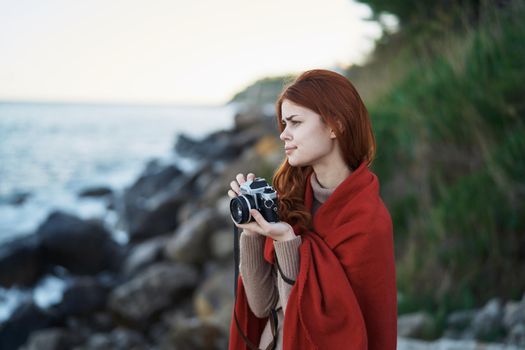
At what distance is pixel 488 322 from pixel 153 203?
33.6ft

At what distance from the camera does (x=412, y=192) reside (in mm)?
5637

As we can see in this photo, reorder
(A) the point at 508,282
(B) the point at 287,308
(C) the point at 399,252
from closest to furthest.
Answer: (B) the point at 287,308, (A) the point at 508,282, (C) the point at 399,252

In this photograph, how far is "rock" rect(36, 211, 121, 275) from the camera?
9773mm

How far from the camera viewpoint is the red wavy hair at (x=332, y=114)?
1.77 m

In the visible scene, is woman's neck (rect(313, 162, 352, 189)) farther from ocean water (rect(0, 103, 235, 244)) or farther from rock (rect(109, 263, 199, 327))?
ocean water (rect(0, 103, 235, 244))

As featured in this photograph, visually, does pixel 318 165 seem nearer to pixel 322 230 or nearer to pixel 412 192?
pixel 322 230

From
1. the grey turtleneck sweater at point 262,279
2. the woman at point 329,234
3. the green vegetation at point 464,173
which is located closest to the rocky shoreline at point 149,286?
the green vegetation at point 464,173

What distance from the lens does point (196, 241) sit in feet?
27.2

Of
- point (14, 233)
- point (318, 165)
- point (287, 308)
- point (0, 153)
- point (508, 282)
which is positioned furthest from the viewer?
point (0, 153)

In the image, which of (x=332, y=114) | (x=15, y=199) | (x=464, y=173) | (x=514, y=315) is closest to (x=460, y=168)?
(x=464, y=173)

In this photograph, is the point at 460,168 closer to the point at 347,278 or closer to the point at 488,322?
the point at 488,322

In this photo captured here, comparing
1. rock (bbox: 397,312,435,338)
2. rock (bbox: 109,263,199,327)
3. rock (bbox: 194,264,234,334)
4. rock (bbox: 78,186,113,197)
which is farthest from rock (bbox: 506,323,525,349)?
rock (bbox: 78,186,113,197)

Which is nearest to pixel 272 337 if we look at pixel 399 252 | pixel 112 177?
pixel 399 252

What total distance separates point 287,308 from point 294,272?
0.12 meters
